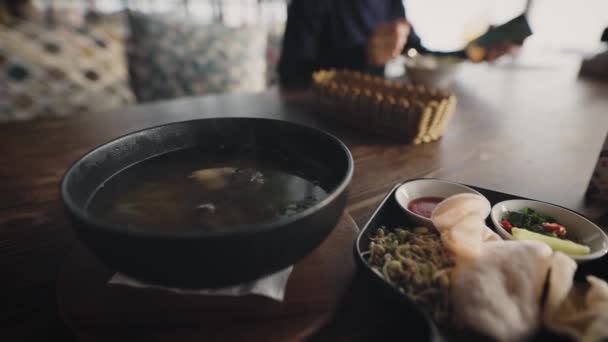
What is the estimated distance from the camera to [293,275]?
673 millimetres

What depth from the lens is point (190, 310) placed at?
0.59 m

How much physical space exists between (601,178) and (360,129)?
89 cm

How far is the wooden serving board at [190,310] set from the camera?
1.82 feet

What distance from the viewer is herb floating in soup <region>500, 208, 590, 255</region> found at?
721 millimetres

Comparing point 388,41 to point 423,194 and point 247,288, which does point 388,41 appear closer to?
point 423,194

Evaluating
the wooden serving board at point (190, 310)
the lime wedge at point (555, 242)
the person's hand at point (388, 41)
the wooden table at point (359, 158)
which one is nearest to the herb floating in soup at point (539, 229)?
the lime wedge at point (555, 242)

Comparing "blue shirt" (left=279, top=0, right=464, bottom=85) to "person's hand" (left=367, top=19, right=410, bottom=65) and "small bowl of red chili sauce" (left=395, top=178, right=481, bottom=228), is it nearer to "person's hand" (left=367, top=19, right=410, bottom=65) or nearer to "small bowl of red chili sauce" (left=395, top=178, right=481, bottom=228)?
"person's hand" (left=367, top=19, right=410, bottom=65)

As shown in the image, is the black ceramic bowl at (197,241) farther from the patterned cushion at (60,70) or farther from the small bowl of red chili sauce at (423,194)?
the patterned cushion at (60,70)

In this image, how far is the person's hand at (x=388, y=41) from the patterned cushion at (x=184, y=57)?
1.25 m

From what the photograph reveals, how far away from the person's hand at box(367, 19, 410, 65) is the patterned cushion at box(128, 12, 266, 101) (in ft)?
4.11

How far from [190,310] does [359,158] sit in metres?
0.87

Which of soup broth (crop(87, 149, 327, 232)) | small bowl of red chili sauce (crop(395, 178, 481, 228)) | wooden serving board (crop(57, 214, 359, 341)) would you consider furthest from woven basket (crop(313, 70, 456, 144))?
wooden serving board (crop(57, 214, 359, 341))

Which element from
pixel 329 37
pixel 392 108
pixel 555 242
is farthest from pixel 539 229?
pixel 329 37

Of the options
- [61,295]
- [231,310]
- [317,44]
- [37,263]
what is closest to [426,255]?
[231,310]
